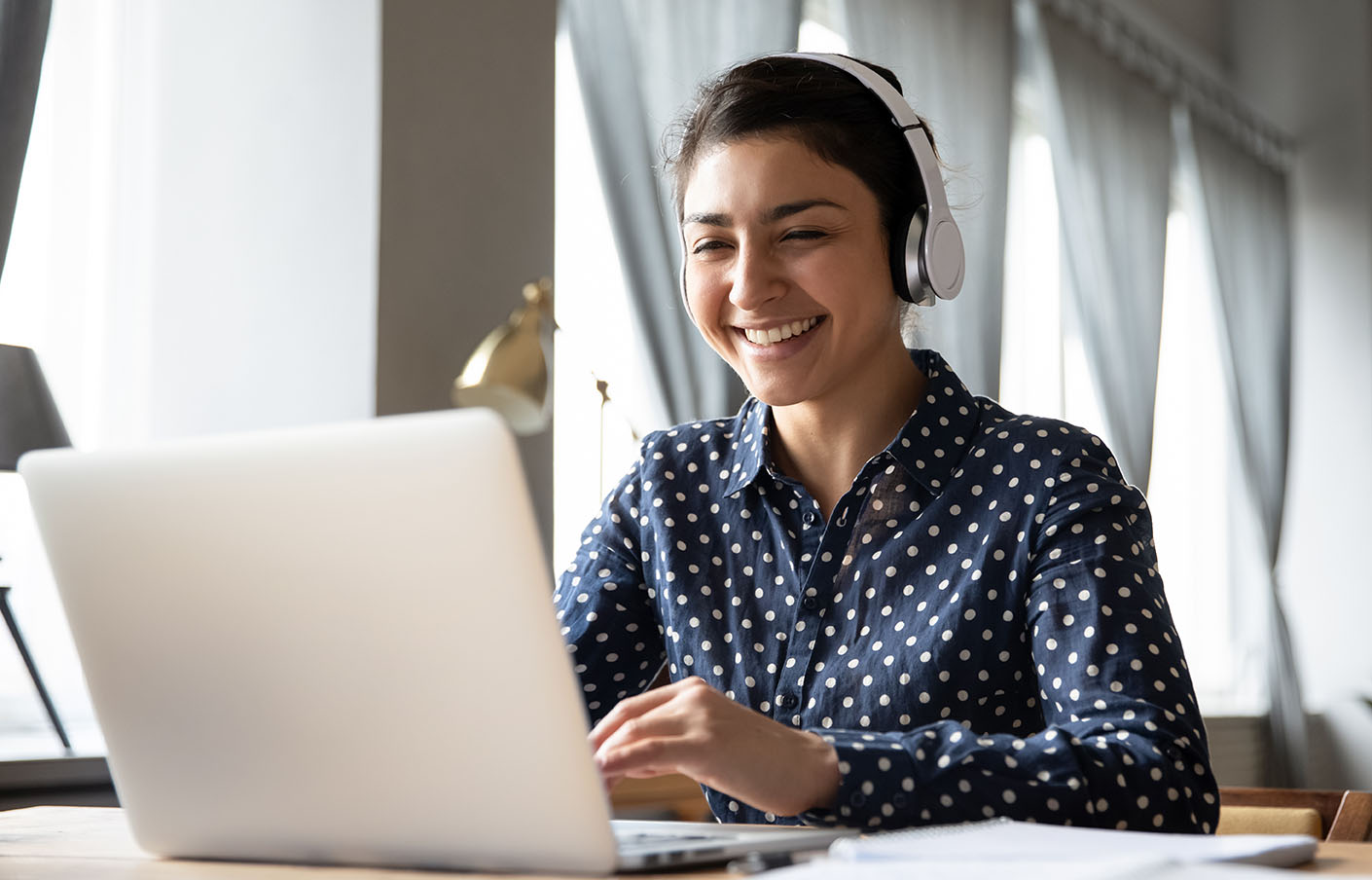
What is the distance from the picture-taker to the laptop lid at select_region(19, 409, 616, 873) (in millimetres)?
673

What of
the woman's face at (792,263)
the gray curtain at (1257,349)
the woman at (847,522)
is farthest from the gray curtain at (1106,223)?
the woman's face at (792,263)

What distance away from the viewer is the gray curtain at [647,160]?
9.26 ft

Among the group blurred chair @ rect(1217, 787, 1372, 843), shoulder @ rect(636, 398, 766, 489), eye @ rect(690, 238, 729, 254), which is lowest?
blurred chair @ rect(1217, 787, 1372, 843)

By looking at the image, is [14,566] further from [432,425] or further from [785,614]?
[432,425]

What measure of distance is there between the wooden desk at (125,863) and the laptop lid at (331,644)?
0.05 ft

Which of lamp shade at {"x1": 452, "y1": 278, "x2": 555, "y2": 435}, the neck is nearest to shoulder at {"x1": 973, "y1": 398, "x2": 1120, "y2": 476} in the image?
the neck

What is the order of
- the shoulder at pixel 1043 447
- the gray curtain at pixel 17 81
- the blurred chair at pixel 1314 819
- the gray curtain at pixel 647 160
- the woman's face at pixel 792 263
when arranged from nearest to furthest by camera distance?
the shoulder at pixel 1043 447 → the woman's face at pixel 792 263 → the blurred chair at pixel 1314 819 → the gray curtain at pixel 17 81 → the gray curtain at pixel 647 160

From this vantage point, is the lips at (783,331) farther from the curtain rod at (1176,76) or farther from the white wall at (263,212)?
the curtain rod at (1176,76)

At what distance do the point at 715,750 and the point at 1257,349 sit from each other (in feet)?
17.1

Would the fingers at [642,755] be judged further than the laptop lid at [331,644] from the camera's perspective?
Yes

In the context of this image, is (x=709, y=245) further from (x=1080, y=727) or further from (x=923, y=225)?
(x=1080, y=727)

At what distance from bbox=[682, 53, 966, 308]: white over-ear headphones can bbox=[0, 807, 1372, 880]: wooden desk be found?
26.2 inches

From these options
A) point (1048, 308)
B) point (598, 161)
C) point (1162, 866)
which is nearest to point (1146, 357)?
point (1048, 308)

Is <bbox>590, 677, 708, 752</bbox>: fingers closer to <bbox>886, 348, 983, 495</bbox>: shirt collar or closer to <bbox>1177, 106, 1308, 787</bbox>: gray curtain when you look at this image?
<bbox>886, 348, 983, 495</bbox>: shirt collar
